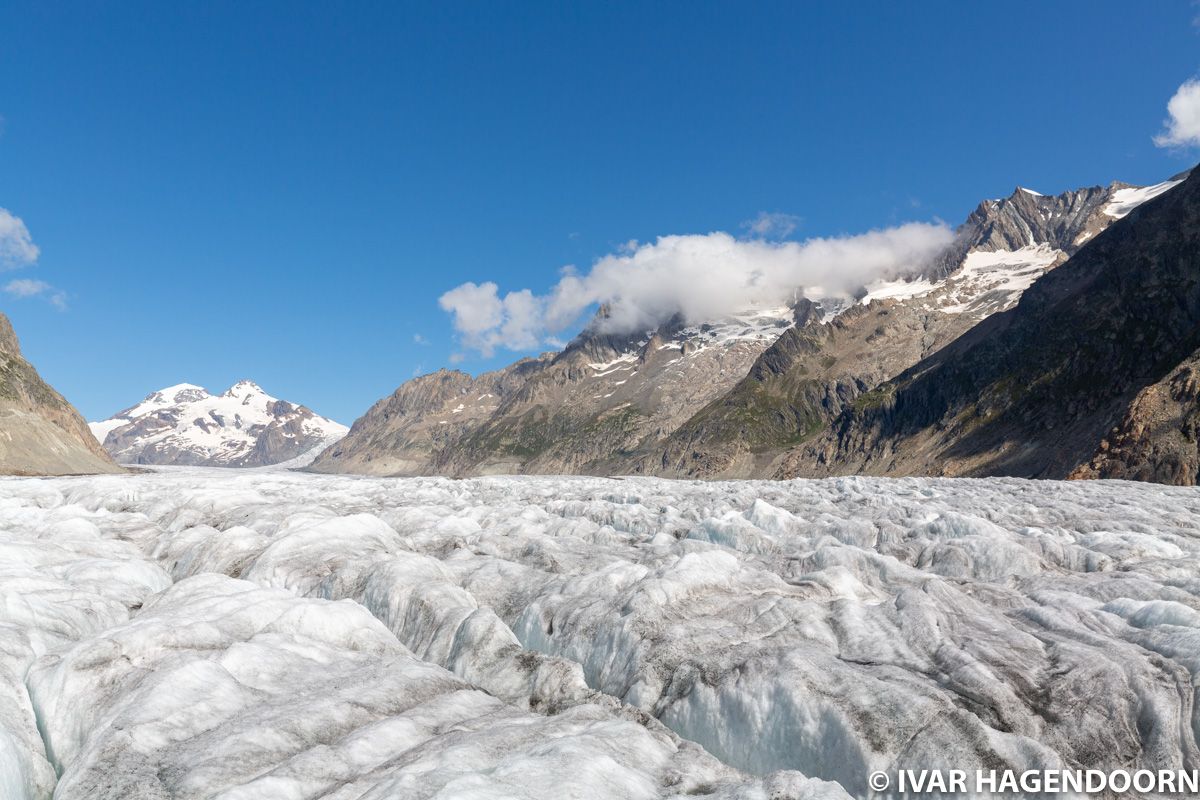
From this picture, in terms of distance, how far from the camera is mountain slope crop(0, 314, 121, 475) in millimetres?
148125

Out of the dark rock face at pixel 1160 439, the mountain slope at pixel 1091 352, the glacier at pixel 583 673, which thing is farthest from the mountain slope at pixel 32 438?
the mountain slope at pixel 1091 352

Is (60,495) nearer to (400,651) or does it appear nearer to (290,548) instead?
(290,548)

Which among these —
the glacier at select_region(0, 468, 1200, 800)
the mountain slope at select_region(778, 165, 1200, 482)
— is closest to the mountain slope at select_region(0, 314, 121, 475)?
the glacier at select_region(0, 468, 1200, 800)

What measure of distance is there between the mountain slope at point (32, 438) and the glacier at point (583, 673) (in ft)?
510

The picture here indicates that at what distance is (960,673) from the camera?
44.3 feet

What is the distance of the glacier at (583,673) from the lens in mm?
10898

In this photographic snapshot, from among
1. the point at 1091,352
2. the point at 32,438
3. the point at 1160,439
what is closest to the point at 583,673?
the point at 1160,439

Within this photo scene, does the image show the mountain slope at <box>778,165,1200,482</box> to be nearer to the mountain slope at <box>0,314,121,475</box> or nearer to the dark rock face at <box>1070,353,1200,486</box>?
the dark rock face at <box>1070,353,1200,486</box>

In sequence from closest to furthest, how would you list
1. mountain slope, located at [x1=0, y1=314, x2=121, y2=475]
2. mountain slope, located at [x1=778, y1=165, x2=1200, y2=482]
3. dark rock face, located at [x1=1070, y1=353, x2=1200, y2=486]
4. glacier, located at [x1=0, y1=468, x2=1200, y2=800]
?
glacier, located at [x1=0, y1=468, x2=1200, y2=800] → dark rock face, located at [x1=1070, y1=353, x2=1200, y2=486] → mountain slope, located at [x1=0, y1=314, x2=121, y2=475] → mountain slope, located at [x1=778, y1=165, x2=1200, y2=482]

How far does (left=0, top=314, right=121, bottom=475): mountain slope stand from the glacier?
155 metres

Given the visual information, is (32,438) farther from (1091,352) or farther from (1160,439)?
(1091,352)

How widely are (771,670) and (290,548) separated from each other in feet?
62.0

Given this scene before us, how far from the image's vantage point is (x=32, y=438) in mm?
157500

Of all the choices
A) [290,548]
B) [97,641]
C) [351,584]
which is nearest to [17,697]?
[97,641]
